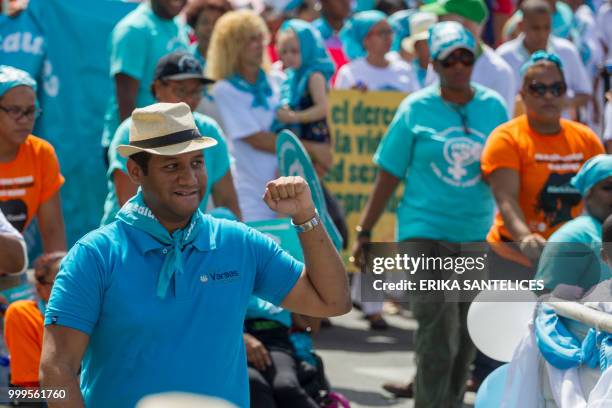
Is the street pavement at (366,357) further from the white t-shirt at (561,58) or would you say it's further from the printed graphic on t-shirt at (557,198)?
the white t-shirt at (561,58)

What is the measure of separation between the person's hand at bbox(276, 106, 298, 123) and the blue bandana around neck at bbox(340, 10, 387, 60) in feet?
6.64

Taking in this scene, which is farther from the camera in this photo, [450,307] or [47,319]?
[450,307]

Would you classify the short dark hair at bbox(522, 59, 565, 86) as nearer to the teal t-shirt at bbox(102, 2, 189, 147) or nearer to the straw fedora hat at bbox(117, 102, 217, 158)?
the teal t-shirt at bbox(102, 2, 189, 147)

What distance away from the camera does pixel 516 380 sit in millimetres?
4680

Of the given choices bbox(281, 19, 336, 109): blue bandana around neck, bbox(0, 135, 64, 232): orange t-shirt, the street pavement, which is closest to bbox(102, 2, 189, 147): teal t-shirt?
bbox(281, 19, 336, 109): blue bandana around neck

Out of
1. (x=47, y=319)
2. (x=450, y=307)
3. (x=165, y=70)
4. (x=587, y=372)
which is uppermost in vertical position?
(x=165, y=70)

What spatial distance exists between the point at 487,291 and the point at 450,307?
4.73 feet

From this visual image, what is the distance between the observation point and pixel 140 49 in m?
7.82

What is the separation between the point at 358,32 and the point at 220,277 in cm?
654

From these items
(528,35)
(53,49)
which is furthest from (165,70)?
(528,35)

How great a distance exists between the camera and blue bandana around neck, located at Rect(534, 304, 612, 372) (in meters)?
4.28

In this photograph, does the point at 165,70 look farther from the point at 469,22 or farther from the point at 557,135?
the point at 469,22

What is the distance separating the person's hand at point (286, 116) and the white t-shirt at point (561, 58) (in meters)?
2.09

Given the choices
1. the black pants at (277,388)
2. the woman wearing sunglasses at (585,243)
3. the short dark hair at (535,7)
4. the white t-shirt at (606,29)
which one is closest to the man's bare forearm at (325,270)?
the woman wearing sunglasses at (585,243)
